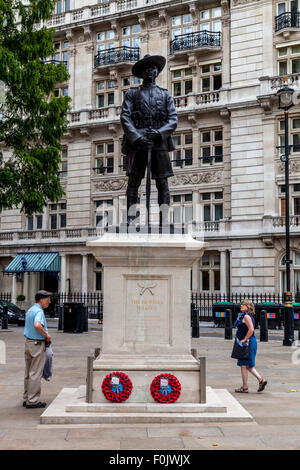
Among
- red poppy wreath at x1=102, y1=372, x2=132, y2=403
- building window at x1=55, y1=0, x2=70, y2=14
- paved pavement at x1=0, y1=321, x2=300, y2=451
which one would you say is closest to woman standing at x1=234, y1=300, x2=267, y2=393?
paved pavement at x1=0, y1=321, x2=300, y2=451

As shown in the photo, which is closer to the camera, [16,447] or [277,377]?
[16,447]

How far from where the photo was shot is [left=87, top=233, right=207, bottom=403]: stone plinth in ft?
25.6

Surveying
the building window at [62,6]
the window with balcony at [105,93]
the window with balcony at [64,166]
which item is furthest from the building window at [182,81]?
the building window at [62,6]

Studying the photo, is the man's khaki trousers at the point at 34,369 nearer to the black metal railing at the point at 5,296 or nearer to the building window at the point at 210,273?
the building window at the point at 210,273

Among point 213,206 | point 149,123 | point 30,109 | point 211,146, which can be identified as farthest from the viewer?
point 211,146

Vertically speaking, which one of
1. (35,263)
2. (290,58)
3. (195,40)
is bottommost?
(35,263)

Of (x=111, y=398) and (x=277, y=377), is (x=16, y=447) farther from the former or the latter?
(x=277, y=377)

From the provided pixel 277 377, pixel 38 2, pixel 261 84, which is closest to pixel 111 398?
pixel 277 377

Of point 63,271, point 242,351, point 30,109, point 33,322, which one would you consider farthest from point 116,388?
point 63,271

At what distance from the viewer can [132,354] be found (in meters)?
7.89

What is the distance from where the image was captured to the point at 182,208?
1368 inches

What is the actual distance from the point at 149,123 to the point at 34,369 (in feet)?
14.4

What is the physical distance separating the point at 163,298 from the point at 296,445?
281 cm

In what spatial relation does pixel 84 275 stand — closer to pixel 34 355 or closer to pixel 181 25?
pixel 181 25
